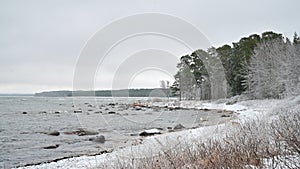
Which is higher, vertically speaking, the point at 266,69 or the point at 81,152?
the point at 266,69

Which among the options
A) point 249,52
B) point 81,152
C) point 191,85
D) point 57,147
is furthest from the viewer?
point 191,85

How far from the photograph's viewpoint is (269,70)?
152 ft

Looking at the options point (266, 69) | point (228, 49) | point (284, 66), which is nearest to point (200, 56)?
point (228, 49)

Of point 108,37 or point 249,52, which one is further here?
point 249,52

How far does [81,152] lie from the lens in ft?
55.1

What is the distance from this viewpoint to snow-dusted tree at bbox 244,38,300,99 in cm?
4134

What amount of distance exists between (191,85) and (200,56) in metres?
8.74

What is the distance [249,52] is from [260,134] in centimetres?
5211

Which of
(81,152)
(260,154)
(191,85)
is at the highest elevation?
(191,85)

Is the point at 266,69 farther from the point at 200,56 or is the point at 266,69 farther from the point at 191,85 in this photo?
the point at 191,85

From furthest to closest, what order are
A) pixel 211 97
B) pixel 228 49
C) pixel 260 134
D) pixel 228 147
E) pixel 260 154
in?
pixel 211 97 → pixel 228 49 → pixel 260 134 → pixel 228 147 → pixel 260 154

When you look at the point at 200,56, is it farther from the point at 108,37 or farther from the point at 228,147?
the point at 228,147

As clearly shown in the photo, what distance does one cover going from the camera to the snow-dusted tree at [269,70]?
1628 inches

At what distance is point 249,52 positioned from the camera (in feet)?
182
